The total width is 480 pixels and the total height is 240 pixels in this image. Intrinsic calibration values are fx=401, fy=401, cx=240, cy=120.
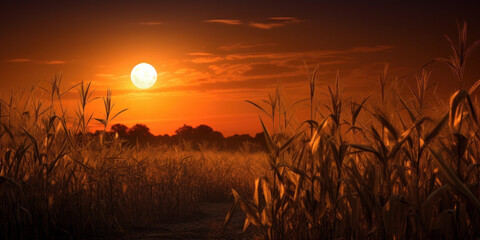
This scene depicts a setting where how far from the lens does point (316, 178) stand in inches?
127

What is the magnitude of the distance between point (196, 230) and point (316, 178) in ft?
9.29

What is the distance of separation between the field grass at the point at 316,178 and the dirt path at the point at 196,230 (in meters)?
0.28

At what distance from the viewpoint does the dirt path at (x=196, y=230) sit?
507 centimetres

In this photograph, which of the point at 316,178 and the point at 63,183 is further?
the point at 63,183

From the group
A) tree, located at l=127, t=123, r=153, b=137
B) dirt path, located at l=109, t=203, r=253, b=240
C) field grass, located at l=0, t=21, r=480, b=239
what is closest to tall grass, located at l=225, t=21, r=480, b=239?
field grass, located at l=0, t=21, r=480, b=239

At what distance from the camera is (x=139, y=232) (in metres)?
5.34

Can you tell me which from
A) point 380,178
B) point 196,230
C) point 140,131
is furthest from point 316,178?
point 140,131

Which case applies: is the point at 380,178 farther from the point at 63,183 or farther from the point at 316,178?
the point at 63,183

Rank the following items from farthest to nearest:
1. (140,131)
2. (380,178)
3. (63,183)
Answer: (140,131) → (63,183) → (380,178)

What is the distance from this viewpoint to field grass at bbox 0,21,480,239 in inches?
111

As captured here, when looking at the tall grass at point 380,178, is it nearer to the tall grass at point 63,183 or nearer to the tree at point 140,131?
the tall grass at point 63,183

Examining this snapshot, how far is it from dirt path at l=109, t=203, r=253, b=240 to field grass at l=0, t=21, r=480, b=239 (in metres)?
0.28

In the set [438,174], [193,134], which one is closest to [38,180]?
[438,174]

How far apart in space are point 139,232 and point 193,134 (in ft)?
67.4
